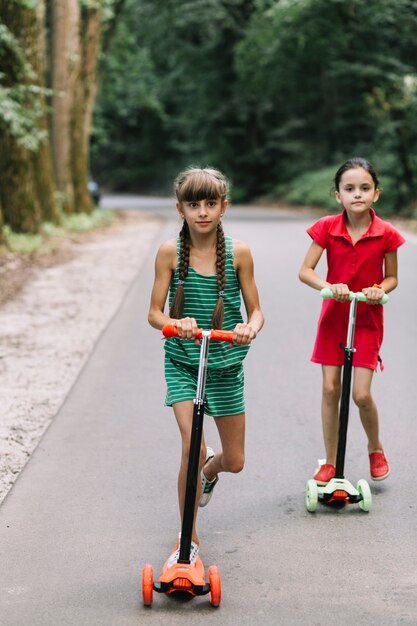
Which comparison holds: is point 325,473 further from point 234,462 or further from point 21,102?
point 21,102

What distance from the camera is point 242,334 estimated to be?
3.99 metres

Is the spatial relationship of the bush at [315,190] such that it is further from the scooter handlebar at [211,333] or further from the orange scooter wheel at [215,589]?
the orange scooter wheel at [215,589]

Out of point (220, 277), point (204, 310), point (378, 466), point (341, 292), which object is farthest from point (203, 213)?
point (378, 466)

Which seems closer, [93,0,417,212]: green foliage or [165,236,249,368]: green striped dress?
[165,236,249,368]: green striped dress

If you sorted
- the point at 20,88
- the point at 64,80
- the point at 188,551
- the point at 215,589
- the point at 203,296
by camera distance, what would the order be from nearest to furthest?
the point at 215,589
the point at 188,551
the point at 203,296
the point at 20,88
the point at 64,80

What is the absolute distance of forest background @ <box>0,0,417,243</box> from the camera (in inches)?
760

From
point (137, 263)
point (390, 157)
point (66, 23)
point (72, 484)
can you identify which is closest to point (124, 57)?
point (390, 157)

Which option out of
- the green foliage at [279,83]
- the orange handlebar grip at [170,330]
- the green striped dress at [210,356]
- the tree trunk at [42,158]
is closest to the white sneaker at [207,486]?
the green striped dress at [210,356]

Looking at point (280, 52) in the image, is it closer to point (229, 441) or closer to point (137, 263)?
point (137, 263)

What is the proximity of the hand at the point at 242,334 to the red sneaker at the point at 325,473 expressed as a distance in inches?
57.1

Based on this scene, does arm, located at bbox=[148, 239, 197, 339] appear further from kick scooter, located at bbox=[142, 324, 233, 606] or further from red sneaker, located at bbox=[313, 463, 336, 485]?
red sneaker, located at bbox=[313, 463, 336, 485]

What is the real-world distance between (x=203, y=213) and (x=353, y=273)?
123cm

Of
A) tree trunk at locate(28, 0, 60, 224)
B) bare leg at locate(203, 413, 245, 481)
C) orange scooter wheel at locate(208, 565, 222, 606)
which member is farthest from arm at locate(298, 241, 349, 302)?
tree trunk at locate(28, 0, 60, 224)

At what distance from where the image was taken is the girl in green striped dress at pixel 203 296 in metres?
4.27
